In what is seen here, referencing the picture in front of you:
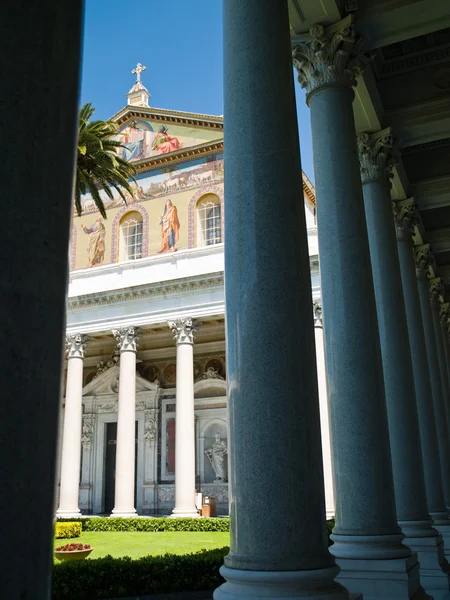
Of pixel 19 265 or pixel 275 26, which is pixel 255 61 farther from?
pixel 19 265

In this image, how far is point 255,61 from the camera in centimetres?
551

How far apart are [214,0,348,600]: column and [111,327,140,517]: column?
27380 mm

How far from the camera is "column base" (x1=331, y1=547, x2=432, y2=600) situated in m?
7.20

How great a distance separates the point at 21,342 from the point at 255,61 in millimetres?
4229

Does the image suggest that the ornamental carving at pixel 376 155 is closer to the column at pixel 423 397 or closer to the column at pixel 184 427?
the column at pixel 423 397

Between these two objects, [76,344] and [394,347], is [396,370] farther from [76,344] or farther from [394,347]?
[76,344]

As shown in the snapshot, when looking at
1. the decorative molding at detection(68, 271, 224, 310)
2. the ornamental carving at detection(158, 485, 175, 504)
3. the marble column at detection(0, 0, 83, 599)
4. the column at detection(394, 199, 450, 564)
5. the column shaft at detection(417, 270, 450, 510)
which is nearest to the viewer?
the marble column at detection(0, 0, 83, 599)

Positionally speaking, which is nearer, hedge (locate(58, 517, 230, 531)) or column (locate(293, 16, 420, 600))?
column (locate(293, 16, 420, 600))

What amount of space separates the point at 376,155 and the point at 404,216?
326 cm

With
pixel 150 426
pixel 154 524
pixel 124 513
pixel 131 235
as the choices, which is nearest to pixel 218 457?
pixel 150 426

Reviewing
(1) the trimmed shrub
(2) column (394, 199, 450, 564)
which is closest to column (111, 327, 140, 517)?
(1) the trimmed shrub

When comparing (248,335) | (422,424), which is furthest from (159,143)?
(248,335)

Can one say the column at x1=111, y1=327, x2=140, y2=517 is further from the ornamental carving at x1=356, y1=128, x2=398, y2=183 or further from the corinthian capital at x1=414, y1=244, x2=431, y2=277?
the ornamental carving at x1=356, y1=128, x2=398, y2=183

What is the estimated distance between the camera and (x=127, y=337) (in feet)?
110
